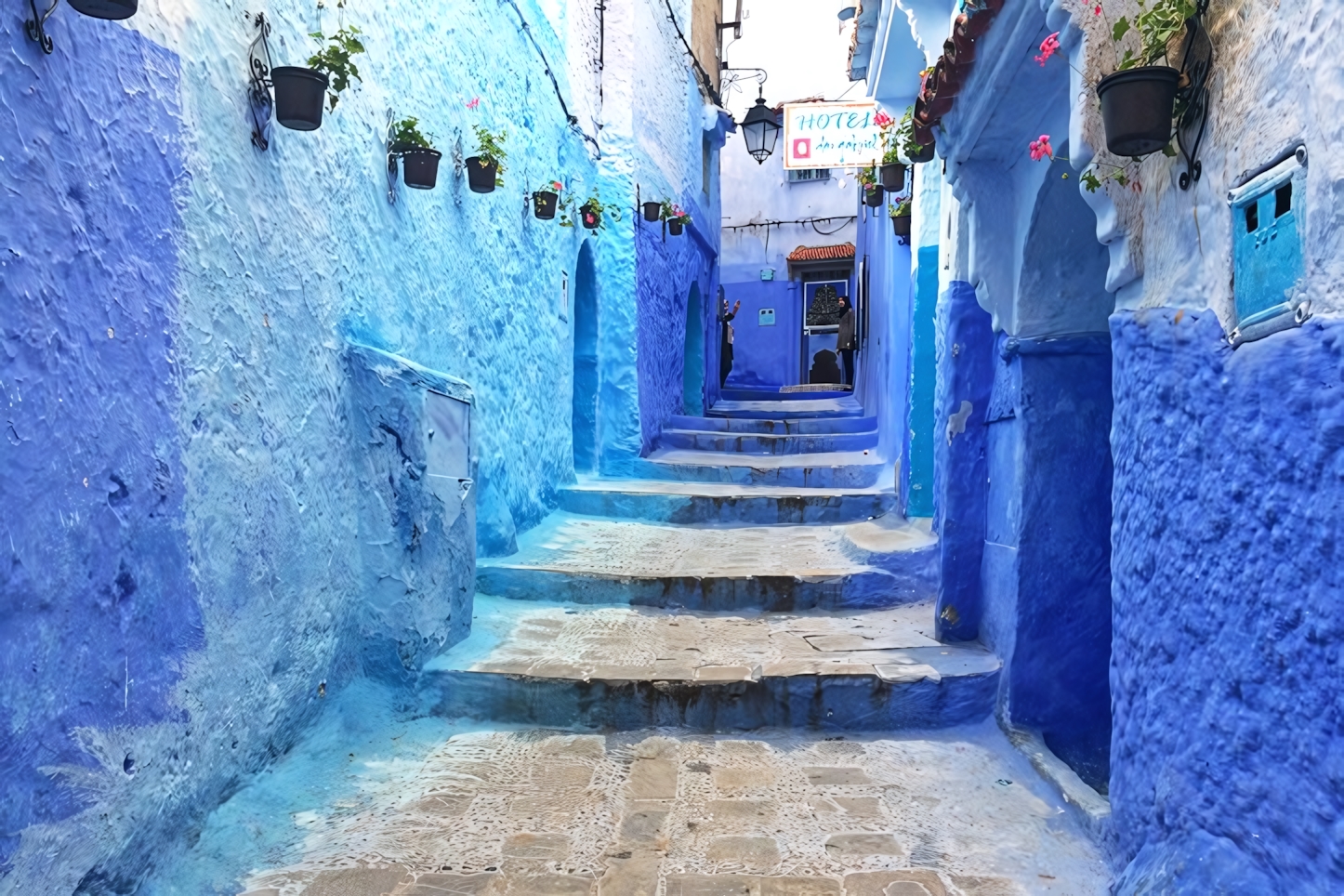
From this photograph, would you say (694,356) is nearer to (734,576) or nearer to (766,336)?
(766,336)

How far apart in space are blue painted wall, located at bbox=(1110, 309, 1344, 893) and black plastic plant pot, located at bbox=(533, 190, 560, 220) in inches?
175

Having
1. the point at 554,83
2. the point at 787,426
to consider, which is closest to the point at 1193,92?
the point at 554,83

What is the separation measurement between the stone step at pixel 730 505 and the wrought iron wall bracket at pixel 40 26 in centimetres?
515

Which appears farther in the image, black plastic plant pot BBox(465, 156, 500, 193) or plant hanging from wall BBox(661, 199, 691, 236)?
plant hanging from wall BBox(661, 199, 691, 236)

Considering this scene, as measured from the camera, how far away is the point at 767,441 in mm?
9148

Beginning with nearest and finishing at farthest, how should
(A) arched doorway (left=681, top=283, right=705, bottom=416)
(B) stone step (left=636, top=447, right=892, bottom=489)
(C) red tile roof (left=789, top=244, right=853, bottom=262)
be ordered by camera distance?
1. (B) stone step (left=636, top=447, right=892, bottom=489)
2. (A) arched doorway (left=681, top=283, right=705, bottom=416)
3. (C) red tile roof (left=789, top=244, right=853, bottom=262)

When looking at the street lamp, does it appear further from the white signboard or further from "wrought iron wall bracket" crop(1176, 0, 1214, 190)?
"wrought iron wall bracket" crop(1176, 0, 1214, 190)

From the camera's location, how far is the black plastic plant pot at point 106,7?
1.77 meters

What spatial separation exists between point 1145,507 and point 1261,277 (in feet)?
2.28

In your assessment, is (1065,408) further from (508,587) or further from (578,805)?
(508,587)

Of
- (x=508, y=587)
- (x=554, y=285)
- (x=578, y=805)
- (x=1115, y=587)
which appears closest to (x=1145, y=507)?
(x=1115, y=587)

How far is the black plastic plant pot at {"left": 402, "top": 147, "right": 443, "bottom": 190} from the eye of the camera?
→ 383cm

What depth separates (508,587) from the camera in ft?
16.0

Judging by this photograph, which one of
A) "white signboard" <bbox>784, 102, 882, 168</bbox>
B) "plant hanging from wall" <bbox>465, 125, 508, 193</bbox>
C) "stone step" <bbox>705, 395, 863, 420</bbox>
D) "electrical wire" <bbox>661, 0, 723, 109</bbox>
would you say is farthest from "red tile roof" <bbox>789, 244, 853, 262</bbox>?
"plant hanging from wall" <bbox>465, 125, 508, 193</bbox>
